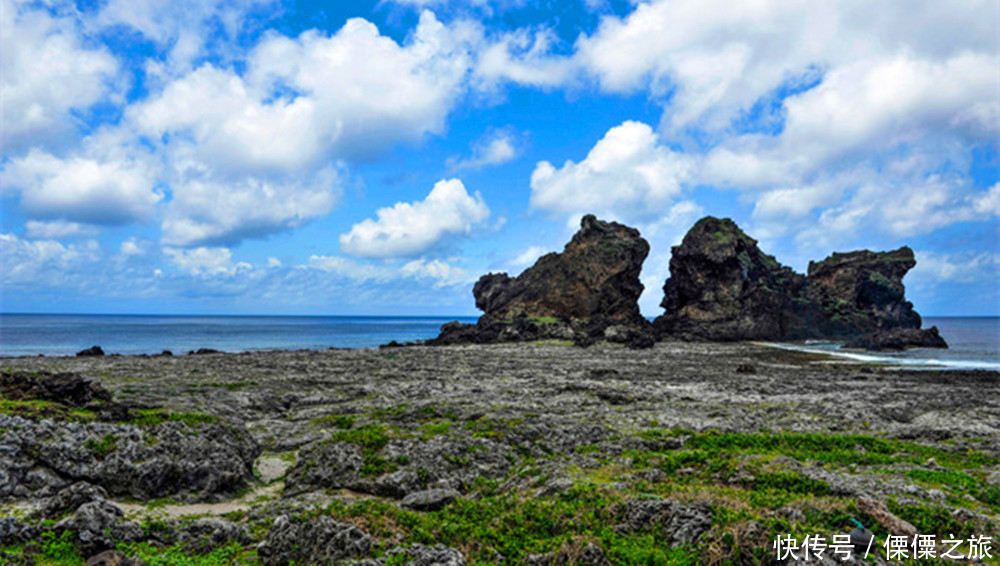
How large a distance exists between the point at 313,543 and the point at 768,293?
398 feet

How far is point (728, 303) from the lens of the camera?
352 ft

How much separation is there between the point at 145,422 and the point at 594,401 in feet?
65.3

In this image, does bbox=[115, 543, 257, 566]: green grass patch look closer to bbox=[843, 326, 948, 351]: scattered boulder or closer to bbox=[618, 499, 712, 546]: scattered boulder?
bbox=[618, 499, 712, 546]: scattered boulder

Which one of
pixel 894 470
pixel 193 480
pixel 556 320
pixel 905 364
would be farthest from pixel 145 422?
pixel 556 320

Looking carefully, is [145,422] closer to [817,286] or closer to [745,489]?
[745,489]

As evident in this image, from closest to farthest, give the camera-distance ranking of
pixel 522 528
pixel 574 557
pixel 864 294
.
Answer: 1. pixel 574 557
2. pixel 522 528
3. pixel 864 294

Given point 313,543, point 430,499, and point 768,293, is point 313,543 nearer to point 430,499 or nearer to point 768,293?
point 430,499

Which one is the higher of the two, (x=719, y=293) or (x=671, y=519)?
(x=719, y=293)

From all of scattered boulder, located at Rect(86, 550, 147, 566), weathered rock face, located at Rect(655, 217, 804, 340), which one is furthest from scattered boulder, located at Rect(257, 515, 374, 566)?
weathered rock face, located at Rect(655, 217, 804, 340)

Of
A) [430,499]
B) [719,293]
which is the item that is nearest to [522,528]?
[430,499]

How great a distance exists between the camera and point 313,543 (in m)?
8.98

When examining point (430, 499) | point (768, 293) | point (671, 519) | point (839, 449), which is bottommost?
point (430, 499)

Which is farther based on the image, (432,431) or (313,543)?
(432,431)

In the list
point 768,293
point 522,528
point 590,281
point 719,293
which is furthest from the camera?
point 590,281
